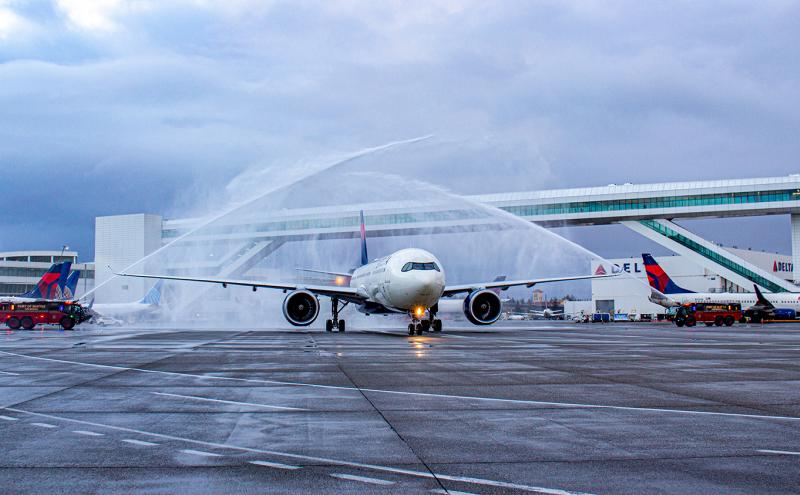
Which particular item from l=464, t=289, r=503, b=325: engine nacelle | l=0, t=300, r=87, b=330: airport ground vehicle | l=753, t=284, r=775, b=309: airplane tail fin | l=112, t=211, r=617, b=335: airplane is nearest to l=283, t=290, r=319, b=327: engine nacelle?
l=112, t=211, r=617, b=335: airplane

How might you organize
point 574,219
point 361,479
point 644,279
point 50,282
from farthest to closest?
point 644,279 → point 574,219 → point 50,282 → point 361,479

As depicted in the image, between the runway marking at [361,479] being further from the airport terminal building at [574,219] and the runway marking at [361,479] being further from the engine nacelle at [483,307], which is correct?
the airport terminal building at [574,219]

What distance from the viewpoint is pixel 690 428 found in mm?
8969

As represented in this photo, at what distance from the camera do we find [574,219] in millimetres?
86562

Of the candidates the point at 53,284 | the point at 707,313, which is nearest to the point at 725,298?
the point at 707,313

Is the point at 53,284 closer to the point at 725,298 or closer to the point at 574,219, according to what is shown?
the point at 574,219

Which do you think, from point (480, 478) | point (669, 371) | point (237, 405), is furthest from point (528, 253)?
point (480, 478)

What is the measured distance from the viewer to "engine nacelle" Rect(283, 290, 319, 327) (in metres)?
39.7

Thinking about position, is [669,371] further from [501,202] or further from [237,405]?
[501,202]

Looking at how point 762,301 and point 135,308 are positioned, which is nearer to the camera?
point 762,301

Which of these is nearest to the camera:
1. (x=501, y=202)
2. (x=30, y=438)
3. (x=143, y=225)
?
(x=30, y=438)

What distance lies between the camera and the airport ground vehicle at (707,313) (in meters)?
62.6

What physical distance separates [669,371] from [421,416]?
29.8ft

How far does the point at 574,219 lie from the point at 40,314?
59.7 m
